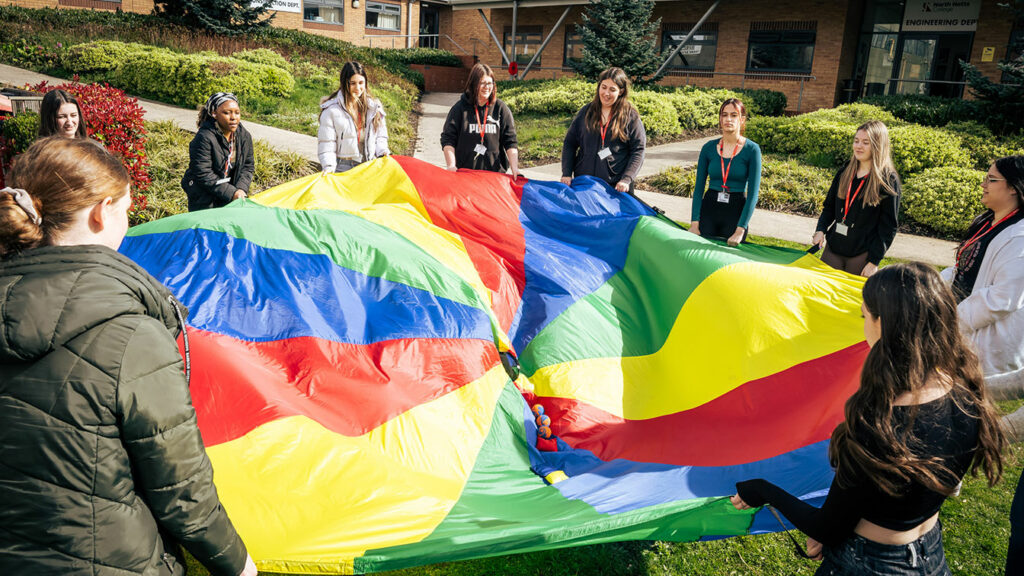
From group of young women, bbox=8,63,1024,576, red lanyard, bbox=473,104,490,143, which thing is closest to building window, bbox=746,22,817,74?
red lanyard, bbox=473,104,490,143

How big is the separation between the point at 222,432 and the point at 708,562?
6.84 ft

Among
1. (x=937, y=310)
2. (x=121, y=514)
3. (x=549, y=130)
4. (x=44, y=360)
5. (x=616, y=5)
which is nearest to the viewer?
(x=44, y=360)

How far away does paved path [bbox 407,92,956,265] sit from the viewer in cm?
714

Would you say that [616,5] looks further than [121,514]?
Yes

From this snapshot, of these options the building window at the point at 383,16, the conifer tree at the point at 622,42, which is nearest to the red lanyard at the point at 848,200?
the conifer tree at the point at 622,42

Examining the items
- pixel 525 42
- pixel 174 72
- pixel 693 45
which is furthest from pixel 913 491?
pixel 525 42

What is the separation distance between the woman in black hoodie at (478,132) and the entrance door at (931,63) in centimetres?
1438

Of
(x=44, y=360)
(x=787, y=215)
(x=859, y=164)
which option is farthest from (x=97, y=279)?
(x=787, y=215)

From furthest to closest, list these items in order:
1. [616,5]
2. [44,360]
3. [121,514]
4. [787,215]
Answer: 1. [616,5]
2. [787,215]
3. [121,514]
4. [44,360]

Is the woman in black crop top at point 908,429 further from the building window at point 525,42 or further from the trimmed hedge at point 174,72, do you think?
the building window at point 525,42

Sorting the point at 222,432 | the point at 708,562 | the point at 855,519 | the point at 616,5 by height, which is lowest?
the point at 708,562

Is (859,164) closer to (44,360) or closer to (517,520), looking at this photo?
(517,520)

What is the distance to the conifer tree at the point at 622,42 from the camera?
53.2 ft

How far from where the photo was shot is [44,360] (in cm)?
129
